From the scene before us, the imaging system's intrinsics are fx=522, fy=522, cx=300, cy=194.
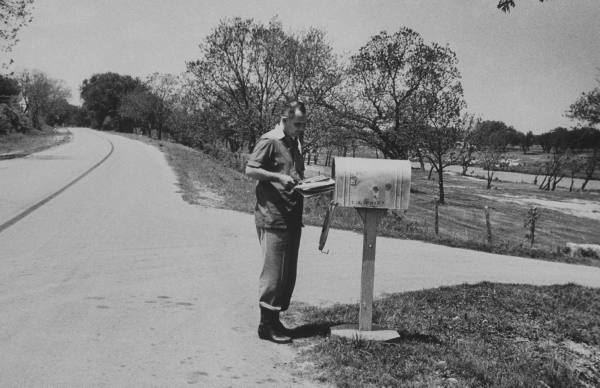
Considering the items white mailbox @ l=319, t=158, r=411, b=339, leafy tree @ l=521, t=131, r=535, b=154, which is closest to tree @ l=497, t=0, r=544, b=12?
white mailbox @ l=319, t=158, r=411, b=339

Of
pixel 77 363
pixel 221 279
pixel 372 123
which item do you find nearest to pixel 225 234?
pixel 221 279

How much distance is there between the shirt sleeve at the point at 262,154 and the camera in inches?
176

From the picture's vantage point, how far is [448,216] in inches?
1289

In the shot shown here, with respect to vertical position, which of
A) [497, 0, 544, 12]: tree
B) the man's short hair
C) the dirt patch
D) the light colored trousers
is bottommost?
the dirt patch

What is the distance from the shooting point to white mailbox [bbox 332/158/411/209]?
4375 millimetres

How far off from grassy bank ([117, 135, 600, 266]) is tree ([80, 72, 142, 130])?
205 ft

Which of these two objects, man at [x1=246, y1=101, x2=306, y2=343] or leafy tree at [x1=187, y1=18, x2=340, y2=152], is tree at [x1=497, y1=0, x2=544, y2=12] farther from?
leafy tree at [x1=187, y1=18, x2=340, y2=152]

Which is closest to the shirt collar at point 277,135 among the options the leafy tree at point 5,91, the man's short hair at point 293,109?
the man's short hair at point 293,109

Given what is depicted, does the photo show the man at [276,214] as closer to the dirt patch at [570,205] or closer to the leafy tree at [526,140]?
the dirt patch at [570,205]

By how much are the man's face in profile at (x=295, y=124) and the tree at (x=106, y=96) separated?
93649 mm

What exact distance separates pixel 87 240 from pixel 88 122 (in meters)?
103

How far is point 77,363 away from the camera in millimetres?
3689

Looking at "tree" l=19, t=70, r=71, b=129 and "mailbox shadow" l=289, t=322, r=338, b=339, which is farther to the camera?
"tree" l=19, t=70, r=71, b=129

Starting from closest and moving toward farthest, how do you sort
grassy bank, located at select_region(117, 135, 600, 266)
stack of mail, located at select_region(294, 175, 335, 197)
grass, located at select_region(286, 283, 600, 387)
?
grass, located at select_region(286, 283, 600, 387) → stack of mail, located at select_region(294, 175, 335, 197) → grassy bank, located at select_region(117, 135, 600, 266)
